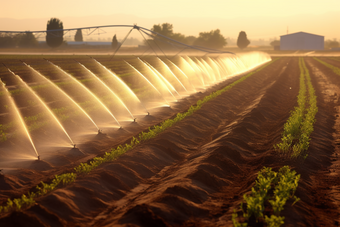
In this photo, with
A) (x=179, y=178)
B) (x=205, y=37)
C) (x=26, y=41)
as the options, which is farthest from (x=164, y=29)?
(x=179, y=178)

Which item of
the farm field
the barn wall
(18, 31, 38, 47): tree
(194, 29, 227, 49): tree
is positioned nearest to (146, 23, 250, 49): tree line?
(194, 29, 227, 49): tree

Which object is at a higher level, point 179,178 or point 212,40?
point 212,40

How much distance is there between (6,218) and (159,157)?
4.62 meters

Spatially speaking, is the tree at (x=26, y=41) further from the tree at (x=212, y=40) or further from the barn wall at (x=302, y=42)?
the barn wall at (x=302, y=42)

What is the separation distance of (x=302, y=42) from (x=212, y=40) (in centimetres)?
3102

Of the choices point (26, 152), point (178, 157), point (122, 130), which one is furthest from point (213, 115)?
point (26, 152)

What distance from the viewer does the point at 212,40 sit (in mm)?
116500

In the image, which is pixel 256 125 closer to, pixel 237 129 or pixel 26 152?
pixel 237 129

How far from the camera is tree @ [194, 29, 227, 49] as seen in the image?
→ 11644cm

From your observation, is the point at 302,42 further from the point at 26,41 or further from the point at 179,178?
the point at 179,178

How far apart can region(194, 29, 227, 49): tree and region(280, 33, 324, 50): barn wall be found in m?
21.4

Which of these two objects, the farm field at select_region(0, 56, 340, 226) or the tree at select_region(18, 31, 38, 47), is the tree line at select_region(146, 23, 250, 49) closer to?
the tree at select_region(18, 31, 38, 47)

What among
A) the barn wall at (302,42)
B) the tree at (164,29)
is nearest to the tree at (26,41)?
the tree at (164,29)

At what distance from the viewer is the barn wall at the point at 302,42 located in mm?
118312
